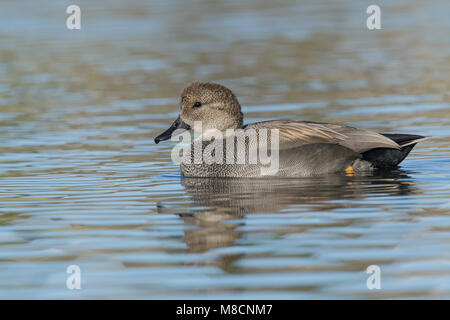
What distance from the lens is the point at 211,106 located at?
36.2 ft

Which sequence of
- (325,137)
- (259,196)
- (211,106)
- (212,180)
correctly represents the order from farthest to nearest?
(211,106) < (212,180) < (325,137) < (259,196)

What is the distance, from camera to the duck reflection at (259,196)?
797 centimetres

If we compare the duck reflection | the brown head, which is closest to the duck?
the brown head

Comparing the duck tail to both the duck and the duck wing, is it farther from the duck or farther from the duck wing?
the duck wing

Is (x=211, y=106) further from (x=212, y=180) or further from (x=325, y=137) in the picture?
(x=325, y=137)

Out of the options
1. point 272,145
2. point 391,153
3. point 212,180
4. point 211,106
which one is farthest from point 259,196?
point 391,153

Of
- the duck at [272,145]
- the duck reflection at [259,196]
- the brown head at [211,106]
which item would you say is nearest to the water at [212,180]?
the duck reflection at [259,196]

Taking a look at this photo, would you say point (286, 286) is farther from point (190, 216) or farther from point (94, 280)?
point (190, 216)

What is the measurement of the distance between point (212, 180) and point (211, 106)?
2.90ft

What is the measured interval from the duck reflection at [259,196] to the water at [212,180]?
0.03m

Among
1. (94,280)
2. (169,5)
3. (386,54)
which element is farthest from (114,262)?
(169,5)

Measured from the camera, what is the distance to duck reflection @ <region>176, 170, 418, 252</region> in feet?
26.1

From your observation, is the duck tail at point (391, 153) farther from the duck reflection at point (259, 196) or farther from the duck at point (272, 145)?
→ the duck reflection at point (259, 196)

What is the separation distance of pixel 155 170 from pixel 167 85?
7275 mm
